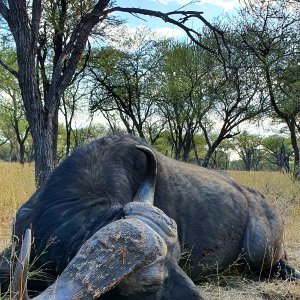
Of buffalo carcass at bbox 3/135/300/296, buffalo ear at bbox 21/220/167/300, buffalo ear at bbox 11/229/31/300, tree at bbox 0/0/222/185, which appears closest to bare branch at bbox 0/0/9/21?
tree at bbox 0/0/222/185

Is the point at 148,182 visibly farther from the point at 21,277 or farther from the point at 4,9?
the point at 4,9

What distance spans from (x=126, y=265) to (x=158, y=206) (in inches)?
69.4

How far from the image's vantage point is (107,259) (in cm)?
248

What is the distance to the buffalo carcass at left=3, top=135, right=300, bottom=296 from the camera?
129 inches

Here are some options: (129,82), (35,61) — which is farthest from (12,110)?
(35,61)

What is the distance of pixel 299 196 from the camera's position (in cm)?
1213

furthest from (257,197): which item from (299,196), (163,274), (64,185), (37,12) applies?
(299,196)

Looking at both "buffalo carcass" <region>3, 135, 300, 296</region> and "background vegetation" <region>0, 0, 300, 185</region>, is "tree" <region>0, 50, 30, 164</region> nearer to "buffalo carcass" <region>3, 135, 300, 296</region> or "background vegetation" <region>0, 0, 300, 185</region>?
"background vegetation" <region>0, 0, 300, 185</region>

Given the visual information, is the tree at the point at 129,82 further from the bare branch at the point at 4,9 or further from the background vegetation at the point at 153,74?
the bare branch at the point at 4,9

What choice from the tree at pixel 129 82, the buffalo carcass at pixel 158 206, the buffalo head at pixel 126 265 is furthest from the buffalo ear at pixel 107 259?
the tree at pixel 129 82

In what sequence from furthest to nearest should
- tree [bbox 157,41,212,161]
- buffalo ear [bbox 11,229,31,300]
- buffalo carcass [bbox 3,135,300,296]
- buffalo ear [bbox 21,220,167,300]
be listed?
tree [bbox 157,41,212,161]
buffalo carcass [bbox 3,135,300,296]
buffalo ear [bbox 21,220,167,300]
buffalo ear [bbox 11,229,31,300]

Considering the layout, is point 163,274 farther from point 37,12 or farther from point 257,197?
point 37,12

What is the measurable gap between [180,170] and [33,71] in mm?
4261

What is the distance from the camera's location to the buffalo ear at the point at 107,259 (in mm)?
2332
